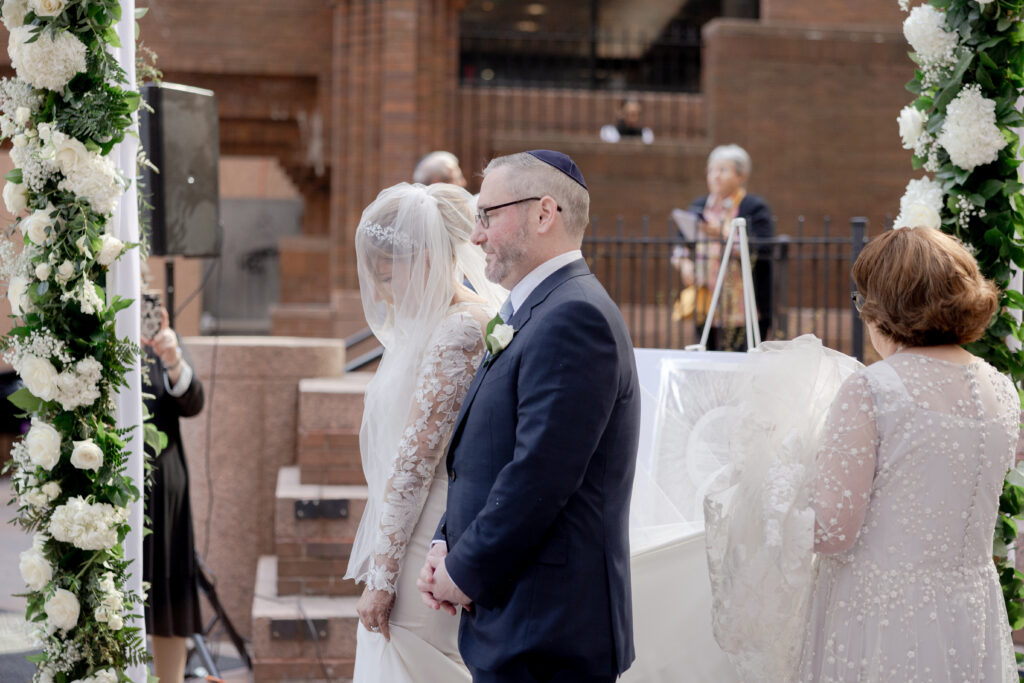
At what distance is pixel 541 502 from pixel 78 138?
1619 mm

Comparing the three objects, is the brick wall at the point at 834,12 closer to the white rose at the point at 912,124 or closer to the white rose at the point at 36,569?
the white rose at the point at 912,124

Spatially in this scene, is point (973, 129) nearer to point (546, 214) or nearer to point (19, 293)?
point (546, 214)

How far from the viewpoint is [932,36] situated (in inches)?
137

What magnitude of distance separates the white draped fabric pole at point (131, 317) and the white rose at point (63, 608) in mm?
214

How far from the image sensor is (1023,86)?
3.44 meters

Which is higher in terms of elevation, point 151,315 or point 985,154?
point 985,154

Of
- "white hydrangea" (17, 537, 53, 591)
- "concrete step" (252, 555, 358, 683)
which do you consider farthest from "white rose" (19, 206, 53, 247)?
"concrete step" (252, 555, 358, 683)

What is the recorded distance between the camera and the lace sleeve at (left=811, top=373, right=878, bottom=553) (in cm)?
256

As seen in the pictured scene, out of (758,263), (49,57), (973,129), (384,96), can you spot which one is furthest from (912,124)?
(384,96)

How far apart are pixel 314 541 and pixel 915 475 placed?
156 inches

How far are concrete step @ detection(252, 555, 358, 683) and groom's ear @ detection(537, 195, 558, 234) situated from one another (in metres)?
3.51

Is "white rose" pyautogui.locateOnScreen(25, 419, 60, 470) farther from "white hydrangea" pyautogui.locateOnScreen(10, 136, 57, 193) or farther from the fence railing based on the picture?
the fence railing

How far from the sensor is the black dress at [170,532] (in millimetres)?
4680

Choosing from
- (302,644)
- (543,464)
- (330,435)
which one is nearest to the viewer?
(543,464)
